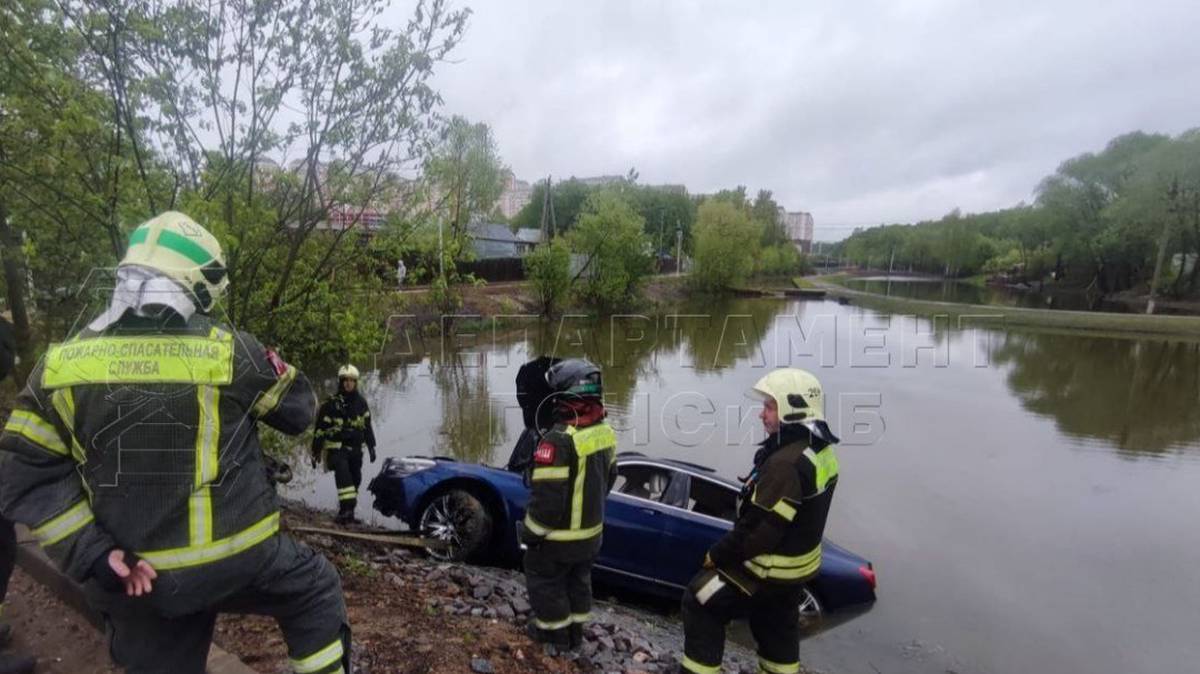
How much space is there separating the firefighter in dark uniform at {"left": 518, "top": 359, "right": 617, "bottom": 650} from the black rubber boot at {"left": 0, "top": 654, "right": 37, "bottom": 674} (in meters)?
2.20

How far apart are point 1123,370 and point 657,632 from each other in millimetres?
19444

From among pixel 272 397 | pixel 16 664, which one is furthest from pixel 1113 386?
pixel 16 664

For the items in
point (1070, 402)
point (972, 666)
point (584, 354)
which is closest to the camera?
point (972, 666)

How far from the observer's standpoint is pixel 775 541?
9.46 ft

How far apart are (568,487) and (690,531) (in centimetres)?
177

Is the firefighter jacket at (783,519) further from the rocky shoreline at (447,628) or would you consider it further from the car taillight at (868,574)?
the car taillight at (868,574)

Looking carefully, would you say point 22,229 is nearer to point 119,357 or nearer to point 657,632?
point 119,357

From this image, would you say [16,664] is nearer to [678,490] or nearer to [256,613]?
[256,613]

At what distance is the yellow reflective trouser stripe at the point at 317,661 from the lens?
2004mm

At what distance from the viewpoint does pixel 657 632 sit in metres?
4.61

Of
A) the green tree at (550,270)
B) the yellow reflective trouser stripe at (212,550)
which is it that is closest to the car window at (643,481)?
the yellow reflective trouser stripe at (212,550)

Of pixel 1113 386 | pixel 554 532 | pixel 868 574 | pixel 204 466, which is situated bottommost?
pixel 1113 386

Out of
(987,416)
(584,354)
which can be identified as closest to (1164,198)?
(987,416)

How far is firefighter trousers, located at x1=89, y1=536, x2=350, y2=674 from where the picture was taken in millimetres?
1771
